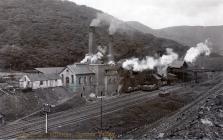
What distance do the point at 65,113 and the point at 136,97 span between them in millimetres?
16510

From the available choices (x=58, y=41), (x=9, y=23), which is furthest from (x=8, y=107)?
(x=9, y=23)

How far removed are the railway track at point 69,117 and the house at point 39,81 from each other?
997cm

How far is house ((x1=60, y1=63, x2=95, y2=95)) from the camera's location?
6003 centimetres

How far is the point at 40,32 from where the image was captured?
104 metres

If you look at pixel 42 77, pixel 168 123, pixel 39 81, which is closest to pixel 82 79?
pixel 42 77

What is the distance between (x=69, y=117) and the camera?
41.7 m

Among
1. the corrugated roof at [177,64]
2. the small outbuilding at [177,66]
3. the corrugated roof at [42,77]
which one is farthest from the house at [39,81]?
the corrugated roof at [177,64]

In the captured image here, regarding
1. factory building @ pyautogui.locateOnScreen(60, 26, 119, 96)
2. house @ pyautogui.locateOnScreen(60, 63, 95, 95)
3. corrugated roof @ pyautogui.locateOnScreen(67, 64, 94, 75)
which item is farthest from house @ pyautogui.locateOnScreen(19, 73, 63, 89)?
corrugated roof @ pyautogui.locateOnScreen(67, 64, 94, 75)

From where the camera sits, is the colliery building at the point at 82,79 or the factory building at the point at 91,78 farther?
the factory building at the point at 91,78

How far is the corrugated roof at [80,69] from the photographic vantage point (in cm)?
6031

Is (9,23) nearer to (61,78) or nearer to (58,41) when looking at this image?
(58,41)

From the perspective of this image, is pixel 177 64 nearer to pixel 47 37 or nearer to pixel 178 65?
pixel 178 65

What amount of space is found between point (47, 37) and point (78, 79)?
44.9m

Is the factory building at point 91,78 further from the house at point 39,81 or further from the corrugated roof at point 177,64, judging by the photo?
the corrugated roof at point 177,64
